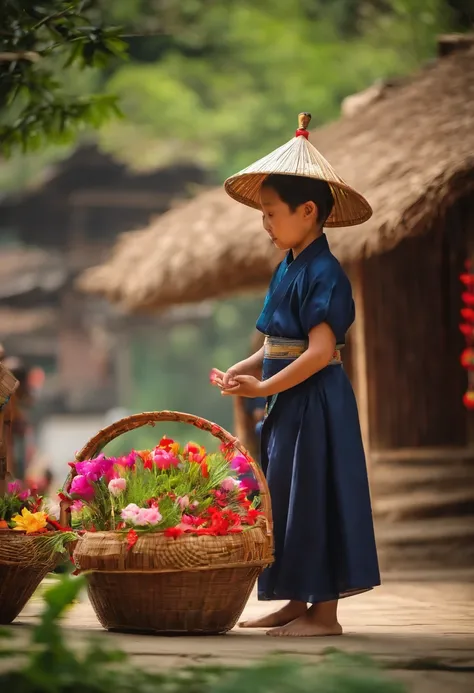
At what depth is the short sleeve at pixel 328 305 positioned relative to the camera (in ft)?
12.4

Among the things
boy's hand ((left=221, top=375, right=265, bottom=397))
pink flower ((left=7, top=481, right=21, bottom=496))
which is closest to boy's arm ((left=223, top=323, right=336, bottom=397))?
boy's hand ((left=221, top=375, right=265, bottom=397))

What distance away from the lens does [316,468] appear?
379cm

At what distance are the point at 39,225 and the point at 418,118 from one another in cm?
1923

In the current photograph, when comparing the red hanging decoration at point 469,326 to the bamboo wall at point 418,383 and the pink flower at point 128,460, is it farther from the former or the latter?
the pink flower at point 128,460

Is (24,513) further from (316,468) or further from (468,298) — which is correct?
(468,298)

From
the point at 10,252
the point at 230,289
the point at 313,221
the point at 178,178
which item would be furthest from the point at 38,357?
the point at 313,221

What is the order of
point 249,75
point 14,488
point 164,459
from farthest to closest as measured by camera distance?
point 249,75, point 14,488, point 164,459

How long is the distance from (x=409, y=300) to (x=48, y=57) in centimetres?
283

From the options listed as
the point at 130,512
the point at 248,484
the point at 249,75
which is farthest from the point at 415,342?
the point at 249,75

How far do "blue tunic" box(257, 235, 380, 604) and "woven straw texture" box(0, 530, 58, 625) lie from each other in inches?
27.7

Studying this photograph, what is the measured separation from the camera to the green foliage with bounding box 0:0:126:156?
525cm

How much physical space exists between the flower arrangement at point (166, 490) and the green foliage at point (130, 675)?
41.4 inches

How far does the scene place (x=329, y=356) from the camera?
12.4 feet

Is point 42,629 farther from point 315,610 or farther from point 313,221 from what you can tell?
point 313,221
